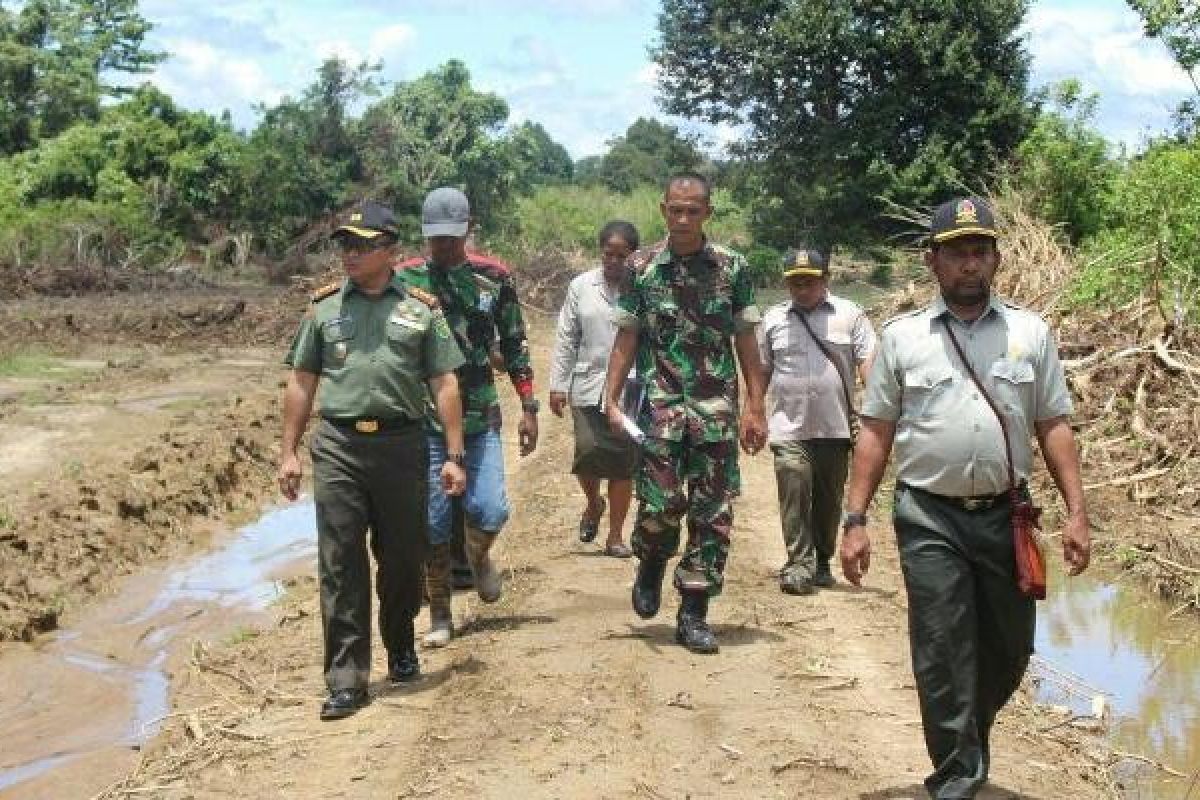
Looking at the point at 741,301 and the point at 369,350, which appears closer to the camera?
the point at 369,350

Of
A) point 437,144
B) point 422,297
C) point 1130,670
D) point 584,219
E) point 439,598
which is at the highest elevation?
point 437,144

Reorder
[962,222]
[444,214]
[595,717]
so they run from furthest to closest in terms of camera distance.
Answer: [444,214] < [595,717] < [962,222]

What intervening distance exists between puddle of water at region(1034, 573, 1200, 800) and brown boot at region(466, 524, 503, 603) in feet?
9.14

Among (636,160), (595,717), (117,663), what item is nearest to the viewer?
(595,717)

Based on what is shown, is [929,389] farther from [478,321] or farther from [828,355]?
[828,355]

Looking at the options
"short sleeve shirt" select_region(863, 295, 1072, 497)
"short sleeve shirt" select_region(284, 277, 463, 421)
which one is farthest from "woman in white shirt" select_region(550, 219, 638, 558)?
"short sleeve shirt" select_region(863, 295, 1072, 497)

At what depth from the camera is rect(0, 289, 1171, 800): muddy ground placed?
5.50m

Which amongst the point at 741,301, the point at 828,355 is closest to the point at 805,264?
the point at 828,355

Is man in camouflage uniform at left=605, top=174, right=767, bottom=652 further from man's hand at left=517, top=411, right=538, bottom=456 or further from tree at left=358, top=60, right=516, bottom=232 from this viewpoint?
tree at left=358, top=60, right=516, bottom=232

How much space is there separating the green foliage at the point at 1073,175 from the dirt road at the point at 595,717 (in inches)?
447

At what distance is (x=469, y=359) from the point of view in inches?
289

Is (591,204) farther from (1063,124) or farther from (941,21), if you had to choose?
(1063,124)

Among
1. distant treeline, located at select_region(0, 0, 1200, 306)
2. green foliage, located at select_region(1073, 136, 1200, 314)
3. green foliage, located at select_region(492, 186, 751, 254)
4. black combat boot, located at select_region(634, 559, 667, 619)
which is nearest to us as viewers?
black combat boot, located at select_region(634, 559, 667, 619)

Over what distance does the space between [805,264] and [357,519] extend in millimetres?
3152
